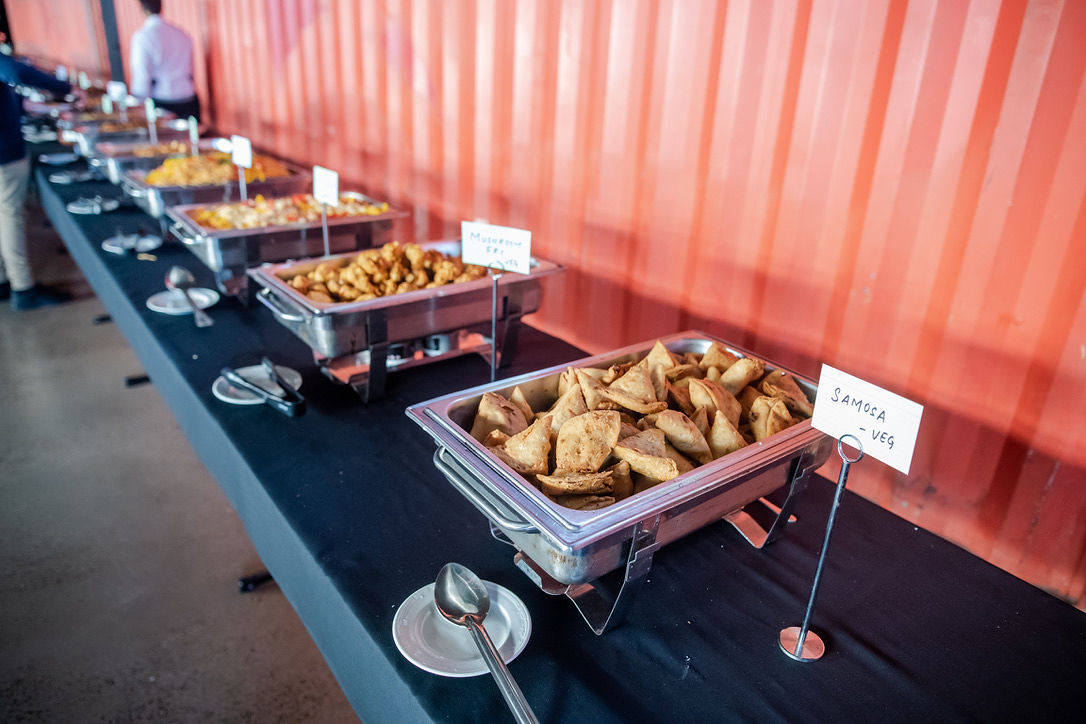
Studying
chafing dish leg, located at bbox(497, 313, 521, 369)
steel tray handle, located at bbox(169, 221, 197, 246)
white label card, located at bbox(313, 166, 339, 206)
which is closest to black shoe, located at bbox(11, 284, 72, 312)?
steel tray handle, located at bbox(169, 221, 197, 246)

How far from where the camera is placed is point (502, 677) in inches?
27.5

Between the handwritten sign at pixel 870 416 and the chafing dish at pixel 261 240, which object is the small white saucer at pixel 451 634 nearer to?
the handwritten sign at pixel 870 416

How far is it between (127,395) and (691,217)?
2335 millimetres

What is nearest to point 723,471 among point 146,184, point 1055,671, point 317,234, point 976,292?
point 1055,671

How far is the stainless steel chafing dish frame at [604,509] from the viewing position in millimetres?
738

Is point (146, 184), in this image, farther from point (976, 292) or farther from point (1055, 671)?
point (1055, 671)

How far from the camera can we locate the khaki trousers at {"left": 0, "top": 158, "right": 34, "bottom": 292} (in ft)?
10.1

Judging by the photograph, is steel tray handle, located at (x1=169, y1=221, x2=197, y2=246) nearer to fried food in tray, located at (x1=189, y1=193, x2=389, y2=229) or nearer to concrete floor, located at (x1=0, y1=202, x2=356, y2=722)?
fried food in tray, located at (x1=189, y1=193, x2=389, y2=229)

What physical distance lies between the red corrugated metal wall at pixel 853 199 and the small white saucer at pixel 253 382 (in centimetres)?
90

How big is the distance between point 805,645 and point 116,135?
404 cm

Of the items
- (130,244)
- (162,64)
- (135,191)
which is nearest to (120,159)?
(135,191)

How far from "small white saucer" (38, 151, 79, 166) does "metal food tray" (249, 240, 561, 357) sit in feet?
10.0

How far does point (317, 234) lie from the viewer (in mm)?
2014

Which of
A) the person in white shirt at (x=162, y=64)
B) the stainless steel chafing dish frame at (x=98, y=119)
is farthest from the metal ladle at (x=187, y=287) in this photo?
the person in white shirt at (x=162, y=64)
